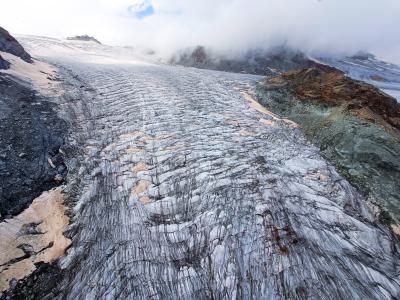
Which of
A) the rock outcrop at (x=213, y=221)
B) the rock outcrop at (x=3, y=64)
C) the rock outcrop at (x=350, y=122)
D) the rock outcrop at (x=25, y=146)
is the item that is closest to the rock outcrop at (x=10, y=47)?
the rock outcrop at (x=3, y=64)

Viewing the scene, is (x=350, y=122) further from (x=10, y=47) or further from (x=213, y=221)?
(x=10, y=47)

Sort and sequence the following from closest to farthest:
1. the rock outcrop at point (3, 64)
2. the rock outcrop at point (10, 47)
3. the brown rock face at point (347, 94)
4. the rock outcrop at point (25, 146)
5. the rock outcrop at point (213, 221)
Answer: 1. the rock outcrop at point (213, 221)
2. the rock outcrop at point (25, 146)
3. the brown rock face at point (347, 94)
4. the rock outcrop at point (3, 64)
5. the rock outcrop at point (10, 47)

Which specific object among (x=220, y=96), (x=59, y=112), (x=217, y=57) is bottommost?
(x=217, y=57)

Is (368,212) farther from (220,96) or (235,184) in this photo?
(220,96)

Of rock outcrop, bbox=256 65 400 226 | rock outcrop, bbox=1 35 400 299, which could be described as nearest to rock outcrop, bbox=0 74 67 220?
rock outcrop, bbox=1 35 400 299

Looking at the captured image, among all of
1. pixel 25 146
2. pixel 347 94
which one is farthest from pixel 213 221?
pixel 347 94

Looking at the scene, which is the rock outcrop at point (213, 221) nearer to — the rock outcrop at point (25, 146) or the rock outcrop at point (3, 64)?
the rock outcrop at point (25, 146)

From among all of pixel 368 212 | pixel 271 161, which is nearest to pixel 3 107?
pixel 271 161
